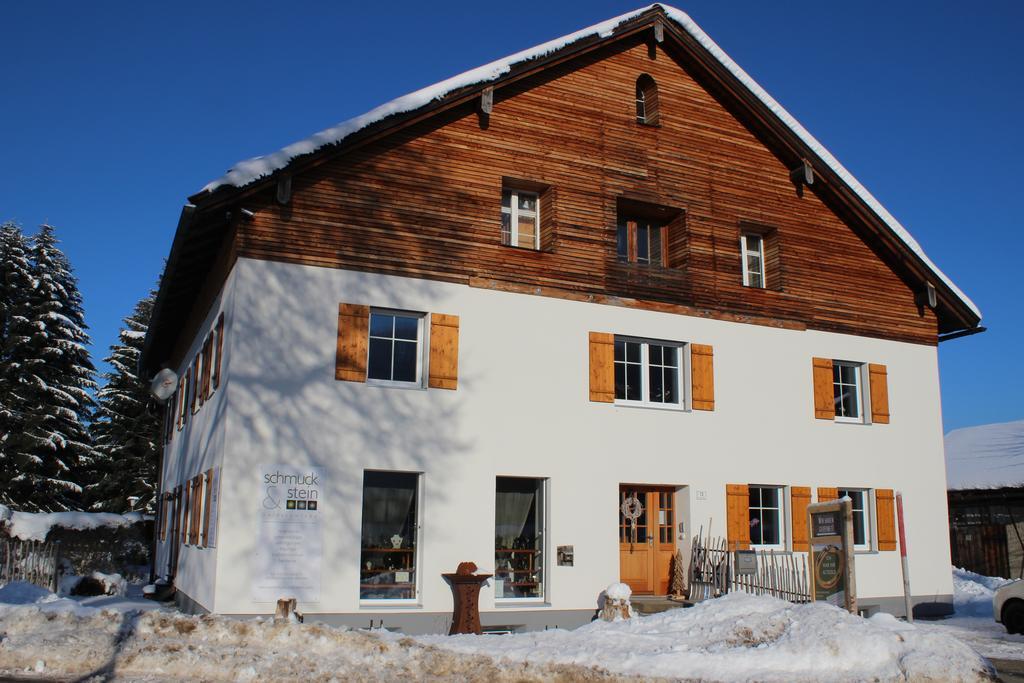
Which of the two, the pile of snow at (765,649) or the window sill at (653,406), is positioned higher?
the window sill at (653,406)

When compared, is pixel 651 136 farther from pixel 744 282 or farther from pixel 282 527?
pixel 282 527

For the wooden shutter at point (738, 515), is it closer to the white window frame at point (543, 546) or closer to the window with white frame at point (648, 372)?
the window with white frame at point (648, 372)

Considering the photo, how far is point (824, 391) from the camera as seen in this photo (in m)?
18.1

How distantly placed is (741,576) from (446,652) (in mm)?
6549

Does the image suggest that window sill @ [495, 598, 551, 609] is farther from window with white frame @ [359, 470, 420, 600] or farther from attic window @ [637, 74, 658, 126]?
attic window @ [637, 74, 658, 126]

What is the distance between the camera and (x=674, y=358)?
1703cm

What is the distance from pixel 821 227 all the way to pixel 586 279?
5.65 meters

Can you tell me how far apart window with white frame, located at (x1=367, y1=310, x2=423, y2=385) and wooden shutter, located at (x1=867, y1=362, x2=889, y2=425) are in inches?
363

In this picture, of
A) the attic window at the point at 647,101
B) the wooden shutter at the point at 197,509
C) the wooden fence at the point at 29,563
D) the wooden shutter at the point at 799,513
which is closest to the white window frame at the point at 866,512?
the wooden shutter at the point at 799,513

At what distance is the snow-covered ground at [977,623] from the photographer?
13.6m

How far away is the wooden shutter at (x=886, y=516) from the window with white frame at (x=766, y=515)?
2195 mm

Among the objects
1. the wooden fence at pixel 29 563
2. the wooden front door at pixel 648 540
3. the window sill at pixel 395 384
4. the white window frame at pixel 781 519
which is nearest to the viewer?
the window sill at pixel 395 384

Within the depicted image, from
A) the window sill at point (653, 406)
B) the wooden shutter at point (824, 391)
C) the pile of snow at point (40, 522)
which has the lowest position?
the pile of snow at point (40, 522)

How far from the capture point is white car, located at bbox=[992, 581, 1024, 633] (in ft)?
50.2
